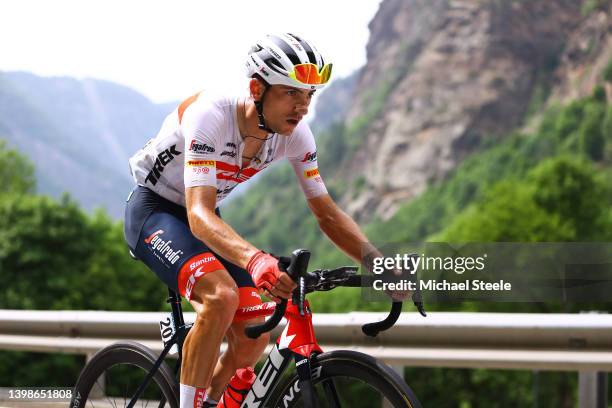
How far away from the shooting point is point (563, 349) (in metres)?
4.88

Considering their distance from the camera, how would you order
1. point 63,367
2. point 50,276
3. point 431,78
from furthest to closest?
point 431,78, point 50,276, point 63,367

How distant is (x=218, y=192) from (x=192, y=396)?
0.94 metres

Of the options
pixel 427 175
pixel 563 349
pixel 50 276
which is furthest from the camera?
pixel 427 175

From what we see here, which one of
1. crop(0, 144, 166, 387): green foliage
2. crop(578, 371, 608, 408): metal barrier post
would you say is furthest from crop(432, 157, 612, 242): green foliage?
crop(578, 371, 608, 408): metal barrier post

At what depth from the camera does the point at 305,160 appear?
4.30 metres

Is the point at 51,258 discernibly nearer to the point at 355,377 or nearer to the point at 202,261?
the point at 202,261

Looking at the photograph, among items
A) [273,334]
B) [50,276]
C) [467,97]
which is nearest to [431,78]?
[467,97]

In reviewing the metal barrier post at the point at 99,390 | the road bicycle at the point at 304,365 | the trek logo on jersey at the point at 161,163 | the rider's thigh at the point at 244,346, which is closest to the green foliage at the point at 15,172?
the metal barrier post at the point at 99,390

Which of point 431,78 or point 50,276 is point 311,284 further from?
point 431,78

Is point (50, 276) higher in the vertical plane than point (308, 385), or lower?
higher

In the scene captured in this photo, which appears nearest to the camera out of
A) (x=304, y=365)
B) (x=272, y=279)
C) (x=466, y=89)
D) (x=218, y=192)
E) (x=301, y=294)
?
A: (x=272, y=279)

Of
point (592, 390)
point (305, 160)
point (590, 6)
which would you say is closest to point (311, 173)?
point (305, 160)

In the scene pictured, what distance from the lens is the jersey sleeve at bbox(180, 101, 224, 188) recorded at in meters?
3.85

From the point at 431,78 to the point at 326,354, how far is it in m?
169
